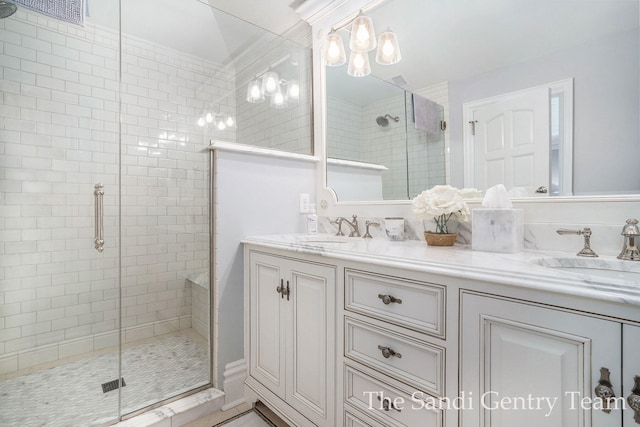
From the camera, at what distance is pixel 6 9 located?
66.4 inches

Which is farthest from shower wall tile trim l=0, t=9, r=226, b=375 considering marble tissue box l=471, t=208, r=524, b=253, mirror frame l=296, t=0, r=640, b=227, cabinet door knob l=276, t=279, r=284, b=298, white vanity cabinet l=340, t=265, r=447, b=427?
Result: marble tissue box l=471, t=208, r=524, b=253

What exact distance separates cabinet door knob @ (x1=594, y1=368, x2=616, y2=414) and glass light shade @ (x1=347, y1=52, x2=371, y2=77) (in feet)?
5.64

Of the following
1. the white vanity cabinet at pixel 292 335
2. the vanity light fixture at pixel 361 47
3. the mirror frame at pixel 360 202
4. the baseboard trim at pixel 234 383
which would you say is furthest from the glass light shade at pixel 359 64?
the baseboard trim at pixel 234 383

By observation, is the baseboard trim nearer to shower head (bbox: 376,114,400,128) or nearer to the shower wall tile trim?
the shower wall tile trim

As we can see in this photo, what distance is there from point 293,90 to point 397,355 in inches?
71.8

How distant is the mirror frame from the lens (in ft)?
3.47

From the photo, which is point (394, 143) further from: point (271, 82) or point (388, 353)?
point (388, 353)

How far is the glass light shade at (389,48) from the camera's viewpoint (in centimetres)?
168

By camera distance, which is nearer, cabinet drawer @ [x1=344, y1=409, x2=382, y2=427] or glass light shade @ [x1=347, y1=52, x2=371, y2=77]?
cabinet drawer @ [x1=344, y1=409, x2=382, y2=427]

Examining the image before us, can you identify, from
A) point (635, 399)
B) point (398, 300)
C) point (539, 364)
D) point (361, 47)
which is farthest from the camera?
point (361, 47)

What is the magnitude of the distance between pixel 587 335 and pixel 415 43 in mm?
1546

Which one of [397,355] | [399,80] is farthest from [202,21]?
[397,355]

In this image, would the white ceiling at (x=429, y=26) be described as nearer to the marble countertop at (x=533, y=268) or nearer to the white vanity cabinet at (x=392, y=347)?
the marble countertop at (x=533, y=268)

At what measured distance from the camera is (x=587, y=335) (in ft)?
2.14
